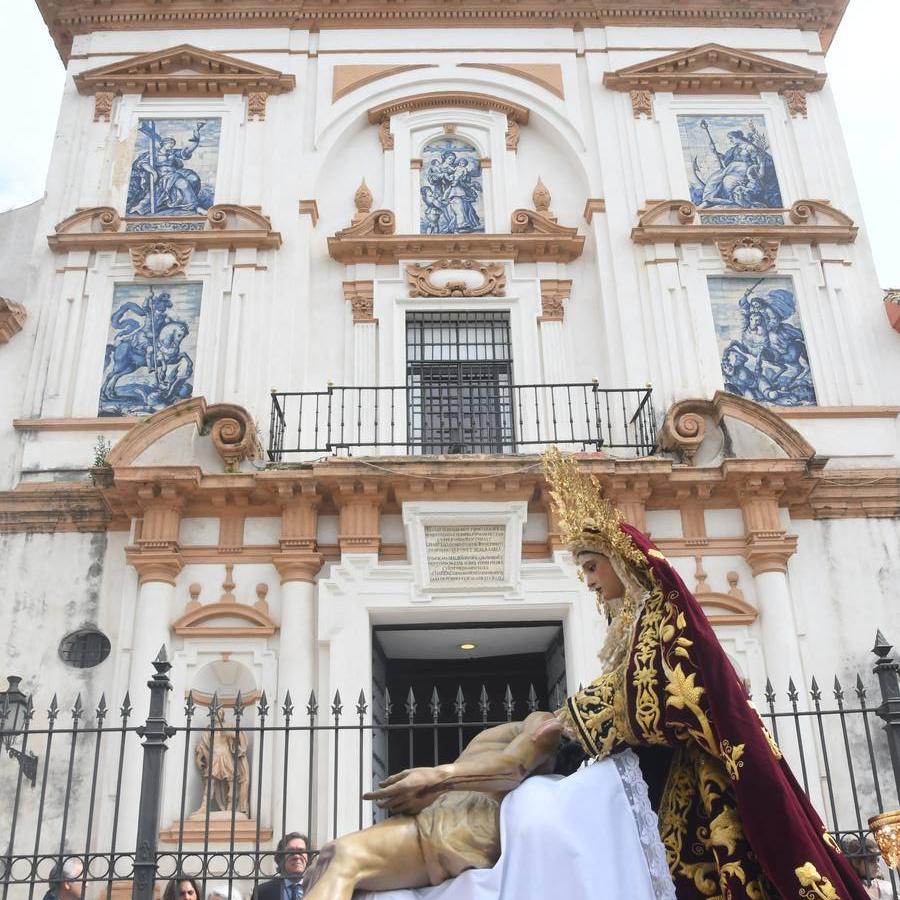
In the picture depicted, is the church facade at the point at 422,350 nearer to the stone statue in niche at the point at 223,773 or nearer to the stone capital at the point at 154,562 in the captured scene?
the stone capital at the point at 154,562

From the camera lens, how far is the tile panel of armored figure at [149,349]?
11359 millimetres

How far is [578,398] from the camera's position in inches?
454

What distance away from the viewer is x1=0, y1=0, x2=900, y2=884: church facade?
32.6ft

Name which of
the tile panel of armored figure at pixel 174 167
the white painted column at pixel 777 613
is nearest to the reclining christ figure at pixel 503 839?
the white painted column at pixel 777 613

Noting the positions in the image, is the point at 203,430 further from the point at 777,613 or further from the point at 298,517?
the point at 777,613

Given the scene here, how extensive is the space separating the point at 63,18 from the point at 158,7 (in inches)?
51.4

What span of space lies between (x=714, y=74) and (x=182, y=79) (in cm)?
720

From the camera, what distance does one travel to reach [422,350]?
12.1 m

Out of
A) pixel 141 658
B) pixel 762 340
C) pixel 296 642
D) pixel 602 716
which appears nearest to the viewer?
pixel 602 716

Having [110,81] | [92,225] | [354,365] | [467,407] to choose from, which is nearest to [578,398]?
Result: [467,407]

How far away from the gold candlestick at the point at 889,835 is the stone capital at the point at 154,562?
24.3ft

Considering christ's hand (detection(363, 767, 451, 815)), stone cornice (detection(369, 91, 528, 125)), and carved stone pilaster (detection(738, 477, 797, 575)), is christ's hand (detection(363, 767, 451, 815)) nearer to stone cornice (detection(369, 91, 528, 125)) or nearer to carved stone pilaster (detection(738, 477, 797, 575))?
carved stone pilaster (detection(738, 477, 797, 575))

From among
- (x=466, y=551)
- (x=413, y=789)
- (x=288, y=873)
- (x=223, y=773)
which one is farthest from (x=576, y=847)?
(x=466, y=551)

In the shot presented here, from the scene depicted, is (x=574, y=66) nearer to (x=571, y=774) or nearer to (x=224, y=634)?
(x=224, y=634)
